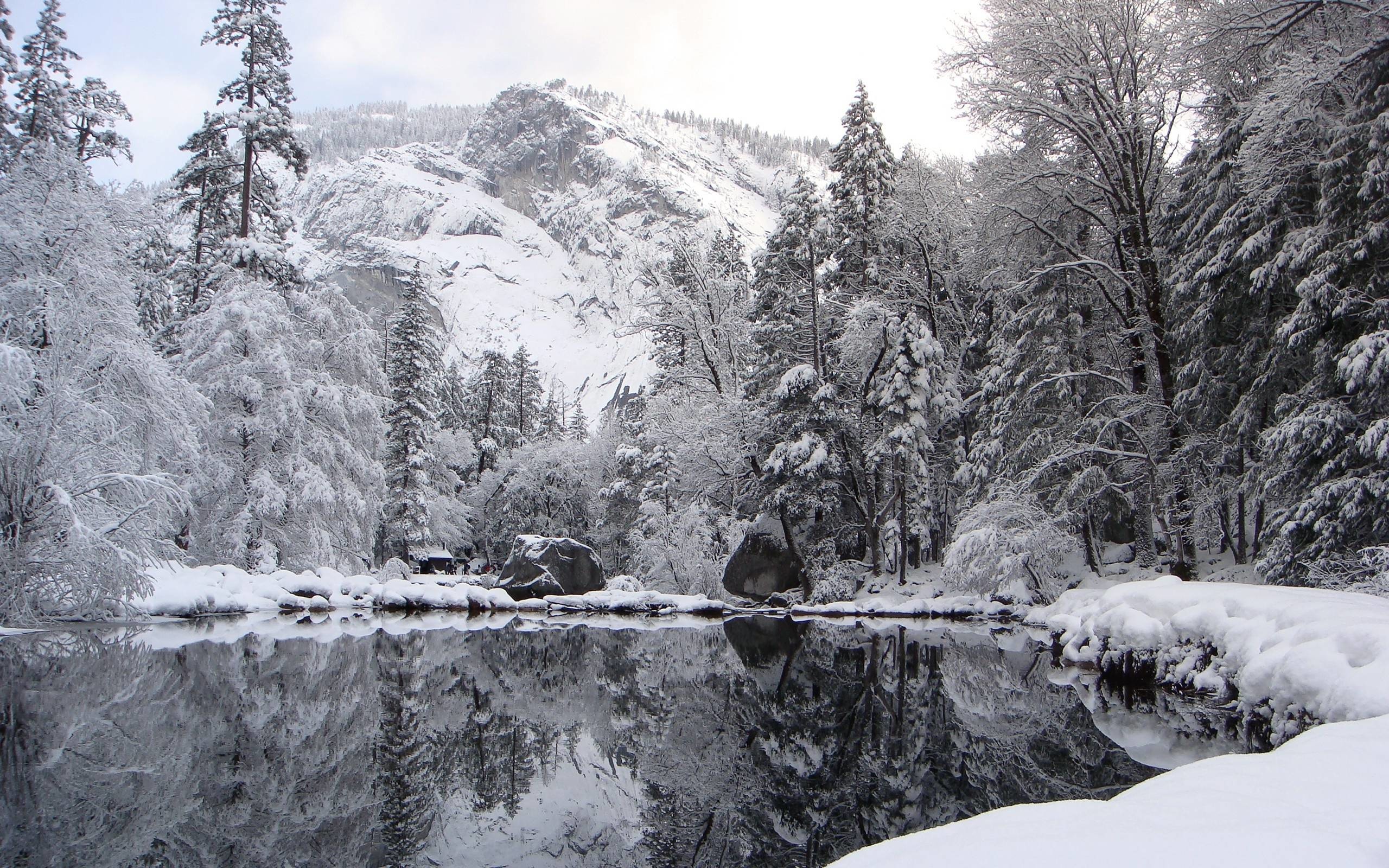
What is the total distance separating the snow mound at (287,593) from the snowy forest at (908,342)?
1350mm

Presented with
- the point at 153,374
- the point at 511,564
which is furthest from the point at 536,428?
the point at 153,374

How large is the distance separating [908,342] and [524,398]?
124 ft

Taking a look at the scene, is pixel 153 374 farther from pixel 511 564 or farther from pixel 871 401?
pixel 871 401

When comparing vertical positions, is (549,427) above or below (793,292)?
below

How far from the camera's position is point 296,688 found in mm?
8828

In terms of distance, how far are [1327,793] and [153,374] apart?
1692 cm

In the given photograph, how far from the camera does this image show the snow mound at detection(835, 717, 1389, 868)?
7.63 feet

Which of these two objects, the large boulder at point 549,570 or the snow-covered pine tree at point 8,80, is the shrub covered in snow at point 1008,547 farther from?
the snow-covered pine tree at point 8,80

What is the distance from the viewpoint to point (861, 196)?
26156 millimetres

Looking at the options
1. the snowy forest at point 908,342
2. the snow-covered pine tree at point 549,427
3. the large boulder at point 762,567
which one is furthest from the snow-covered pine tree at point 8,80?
the snow-covered pine tree at point 549,427

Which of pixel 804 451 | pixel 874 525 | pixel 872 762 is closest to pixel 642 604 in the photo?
pixel 804 451

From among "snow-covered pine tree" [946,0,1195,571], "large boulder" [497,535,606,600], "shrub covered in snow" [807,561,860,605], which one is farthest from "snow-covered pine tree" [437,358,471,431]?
"snow-covered pine tree" [946,0,1195,571]

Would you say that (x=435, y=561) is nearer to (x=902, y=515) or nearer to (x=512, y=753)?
(x=902, y=515)

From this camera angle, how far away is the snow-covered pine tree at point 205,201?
2078 centimetres
